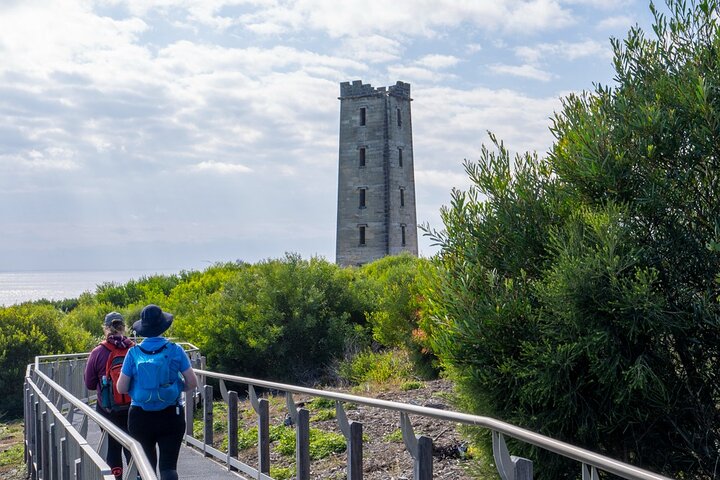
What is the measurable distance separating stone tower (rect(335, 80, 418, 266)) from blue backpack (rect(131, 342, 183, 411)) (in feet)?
177

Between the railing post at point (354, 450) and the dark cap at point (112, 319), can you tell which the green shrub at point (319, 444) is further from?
the railing post at point (354, 450)

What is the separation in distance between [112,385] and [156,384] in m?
1.33

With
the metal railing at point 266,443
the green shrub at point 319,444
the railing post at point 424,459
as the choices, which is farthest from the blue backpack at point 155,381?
the green shrub at point 319,444

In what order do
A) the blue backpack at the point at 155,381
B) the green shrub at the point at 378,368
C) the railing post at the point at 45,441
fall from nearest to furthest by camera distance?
the blue backpack at the point at 155,381, the railing post at the point at 45,441, the green shrub at the point at 378,368

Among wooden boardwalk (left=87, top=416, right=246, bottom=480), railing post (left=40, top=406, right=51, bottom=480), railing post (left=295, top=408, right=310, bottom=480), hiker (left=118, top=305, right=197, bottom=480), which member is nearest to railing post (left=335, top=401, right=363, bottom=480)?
railing post (left=295, top=408, right=310, bottom=480)

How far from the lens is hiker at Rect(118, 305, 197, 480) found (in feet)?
23.1

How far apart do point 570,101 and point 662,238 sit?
80.3 inches

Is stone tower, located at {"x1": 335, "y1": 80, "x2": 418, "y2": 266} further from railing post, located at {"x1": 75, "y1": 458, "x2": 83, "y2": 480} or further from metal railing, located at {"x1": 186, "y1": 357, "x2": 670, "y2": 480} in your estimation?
railing post, located at {"x1": 75, "y1": 458, "x2": 83, "y2": 480}

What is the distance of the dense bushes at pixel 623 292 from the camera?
793cm

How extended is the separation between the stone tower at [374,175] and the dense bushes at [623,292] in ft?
171

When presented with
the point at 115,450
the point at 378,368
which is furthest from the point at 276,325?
the point at 115,450

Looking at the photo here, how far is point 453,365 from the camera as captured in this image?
907cm

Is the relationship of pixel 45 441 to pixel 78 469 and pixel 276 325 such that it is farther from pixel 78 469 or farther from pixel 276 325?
pixel 276 325

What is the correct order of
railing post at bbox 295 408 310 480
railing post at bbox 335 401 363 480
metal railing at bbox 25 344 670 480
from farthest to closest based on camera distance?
railing post at bbox 295 408 310 480
railing post at bbox 335 401 363 480
metal railing at bbox 25 344 670 480
